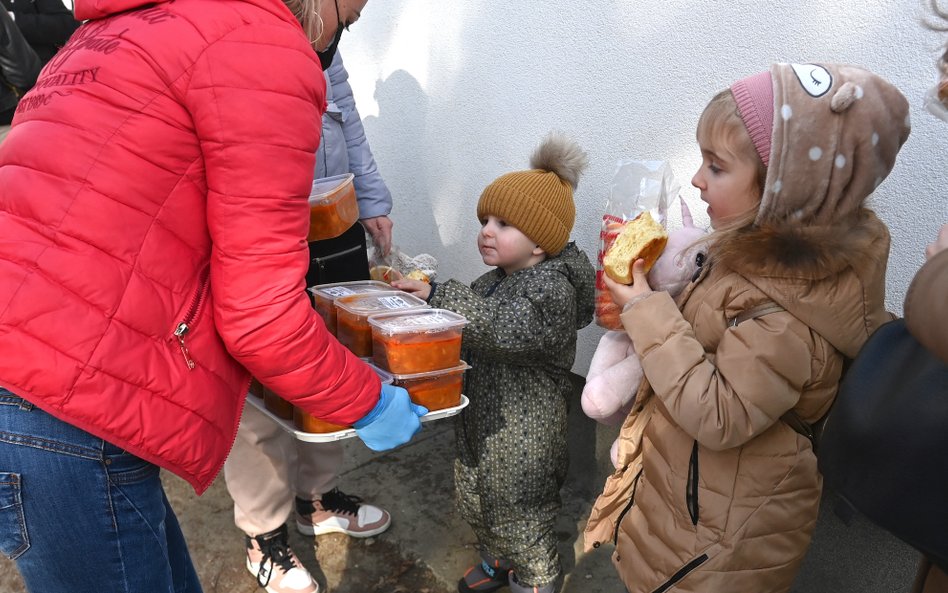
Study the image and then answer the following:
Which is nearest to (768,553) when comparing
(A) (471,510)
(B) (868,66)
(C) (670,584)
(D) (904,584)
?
(C) (670,584)

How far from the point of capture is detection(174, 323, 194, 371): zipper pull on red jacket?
128 centimetres

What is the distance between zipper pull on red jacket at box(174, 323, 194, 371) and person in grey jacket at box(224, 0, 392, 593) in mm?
910

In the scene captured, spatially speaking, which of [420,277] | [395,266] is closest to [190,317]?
[420,277]

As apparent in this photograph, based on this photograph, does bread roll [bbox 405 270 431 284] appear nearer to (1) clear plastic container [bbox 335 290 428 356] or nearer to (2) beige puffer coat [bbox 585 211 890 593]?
(1) clear plastic container [bbox 335 290 428 356]

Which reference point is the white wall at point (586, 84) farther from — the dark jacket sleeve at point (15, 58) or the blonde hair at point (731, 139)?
the dark jacket sleeve at point (15, 58)

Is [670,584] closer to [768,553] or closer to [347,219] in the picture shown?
[768,553]

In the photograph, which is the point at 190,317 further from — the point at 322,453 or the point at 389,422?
the point at 322,453

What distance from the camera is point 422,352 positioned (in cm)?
180

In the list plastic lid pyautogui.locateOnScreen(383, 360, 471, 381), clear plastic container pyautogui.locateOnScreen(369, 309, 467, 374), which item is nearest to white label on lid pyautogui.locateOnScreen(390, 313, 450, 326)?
clear plastic container pyautogui.locateOnScreen(369, 309, 467, 374)

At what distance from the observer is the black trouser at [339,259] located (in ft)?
7.27

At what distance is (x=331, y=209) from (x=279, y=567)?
1.42m

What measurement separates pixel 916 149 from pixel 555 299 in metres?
1.14

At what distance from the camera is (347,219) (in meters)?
2.21

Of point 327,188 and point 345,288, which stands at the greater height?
point 327,188
